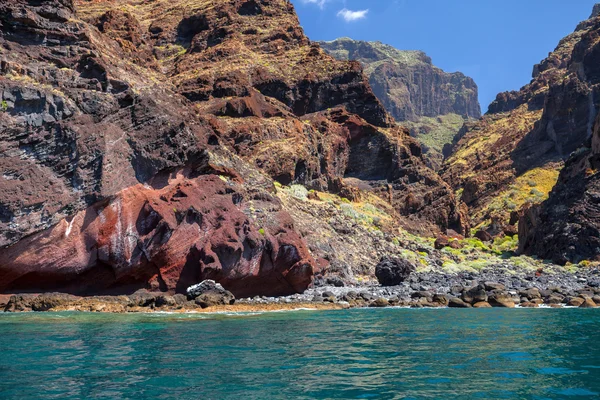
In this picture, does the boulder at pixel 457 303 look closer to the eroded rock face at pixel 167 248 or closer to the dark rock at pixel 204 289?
the eroded rock face at pixel 167 248

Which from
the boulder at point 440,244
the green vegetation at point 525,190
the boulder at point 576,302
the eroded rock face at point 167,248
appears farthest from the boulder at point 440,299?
the green vegetation at point 525,190


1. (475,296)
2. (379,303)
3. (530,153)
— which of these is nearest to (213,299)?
(379,303)

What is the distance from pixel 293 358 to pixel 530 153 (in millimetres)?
122155

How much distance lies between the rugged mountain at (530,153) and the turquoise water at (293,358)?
260ft

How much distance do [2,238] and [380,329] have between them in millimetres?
20691

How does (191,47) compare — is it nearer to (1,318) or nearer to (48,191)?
(48,191)

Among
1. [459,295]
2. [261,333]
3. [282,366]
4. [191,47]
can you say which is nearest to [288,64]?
[191,47]

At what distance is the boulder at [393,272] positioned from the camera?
4559 cm

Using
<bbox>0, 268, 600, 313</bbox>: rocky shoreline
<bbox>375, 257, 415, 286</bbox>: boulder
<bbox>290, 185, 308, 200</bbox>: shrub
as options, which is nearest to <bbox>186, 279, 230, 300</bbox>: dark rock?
<bbox>0, 268, 600, 313</bbox>: rocky shoreline

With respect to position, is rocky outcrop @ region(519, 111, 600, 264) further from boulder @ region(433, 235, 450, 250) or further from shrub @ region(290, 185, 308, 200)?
shrub @ region(290, 185, 308, 200)

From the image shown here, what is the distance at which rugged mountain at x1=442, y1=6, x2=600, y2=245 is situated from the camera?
369 feet

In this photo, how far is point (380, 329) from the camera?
22.9m

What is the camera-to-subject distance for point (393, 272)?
4566 cm

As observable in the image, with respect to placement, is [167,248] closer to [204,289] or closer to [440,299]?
[204,289]
